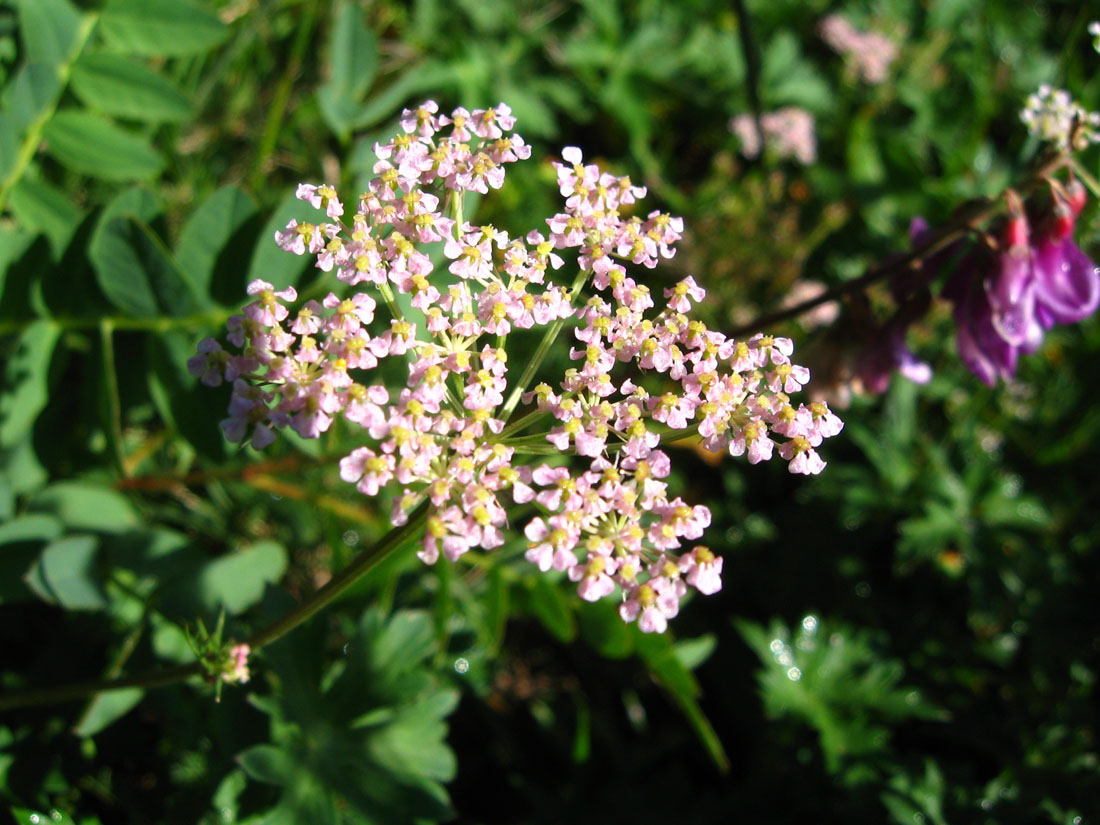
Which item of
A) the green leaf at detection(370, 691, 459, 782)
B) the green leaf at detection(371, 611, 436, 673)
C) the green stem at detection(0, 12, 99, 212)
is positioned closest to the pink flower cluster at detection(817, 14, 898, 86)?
the green stem at detection(0, 12, 99, 212)

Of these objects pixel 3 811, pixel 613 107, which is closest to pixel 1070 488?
pixel 613 107

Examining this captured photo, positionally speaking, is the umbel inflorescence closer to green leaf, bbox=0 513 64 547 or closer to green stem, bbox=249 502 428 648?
green stem, bbox=249 502 428 648

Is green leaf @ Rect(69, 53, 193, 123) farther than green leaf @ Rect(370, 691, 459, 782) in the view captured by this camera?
Yes

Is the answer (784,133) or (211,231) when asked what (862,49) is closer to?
(784,133)

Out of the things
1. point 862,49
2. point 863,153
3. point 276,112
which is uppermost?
point 862,49

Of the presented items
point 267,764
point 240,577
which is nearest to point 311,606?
point 267,764

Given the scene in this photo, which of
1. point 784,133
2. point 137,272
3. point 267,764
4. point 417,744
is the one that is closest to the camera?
point 267,764

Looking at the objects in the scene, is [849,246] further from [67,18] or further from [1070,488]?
[67,18]
